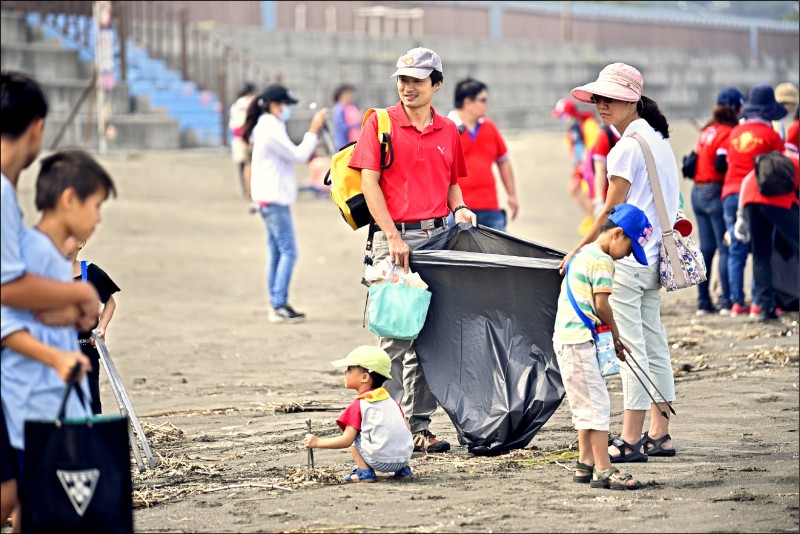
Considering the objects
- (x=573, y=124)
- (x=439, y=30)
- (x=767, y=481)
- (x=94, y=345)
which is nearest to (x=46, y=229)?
(x=94, y=345)

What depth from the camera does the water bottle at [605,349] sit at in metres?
5.71

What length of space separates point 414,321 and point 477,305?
385 millimetres

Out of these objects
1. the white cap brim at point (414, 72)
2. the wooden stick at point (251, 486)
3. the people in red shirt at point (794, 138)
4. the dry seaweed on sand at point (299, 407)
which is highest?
the white cap brim at point (414, 72)

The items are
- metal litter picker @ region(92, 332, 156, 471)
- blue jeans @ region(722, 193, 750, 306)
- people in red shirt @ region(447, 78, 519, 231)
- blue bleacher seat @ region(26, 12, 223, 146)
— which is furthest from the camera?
blue bleacher seat @ region(26, 12, 223, 146)

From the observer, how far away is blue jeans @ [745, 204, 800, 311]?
35.6ft

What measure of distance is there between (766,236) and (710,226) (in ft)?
2.61

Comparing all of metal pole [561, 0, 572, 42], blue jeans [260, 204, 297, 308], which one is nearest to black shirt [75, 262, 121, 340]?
blue jeans [260, 204, 297, 308]

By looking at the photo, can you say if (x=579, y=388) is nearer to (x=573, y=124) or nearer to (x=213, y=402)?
(x=213, y=402)

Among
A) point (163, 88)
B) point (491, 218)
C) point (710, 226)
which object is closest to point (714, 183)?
point (710, 226)

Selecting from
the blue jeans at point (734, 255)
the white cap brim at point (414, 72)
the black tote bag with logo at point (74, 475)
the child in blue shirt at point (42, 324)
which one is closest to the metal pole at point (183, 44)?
the blue jeans at point (734, 255)

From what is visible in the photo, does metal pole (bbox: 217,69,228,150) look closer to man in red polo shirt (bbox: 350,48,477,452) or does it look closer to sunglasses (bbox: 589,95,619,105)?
man in red polo shirt (bbox: 350,48,477,452)

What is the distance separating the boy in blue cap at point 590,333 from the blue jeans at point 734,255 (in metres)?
5.61

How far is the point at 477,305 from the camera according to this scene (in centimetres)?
675

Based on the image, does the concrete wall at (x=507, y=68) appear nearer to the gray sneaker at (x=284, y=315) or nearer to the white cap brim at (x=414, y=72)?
the gray sneaker at (x=284, y=315)
